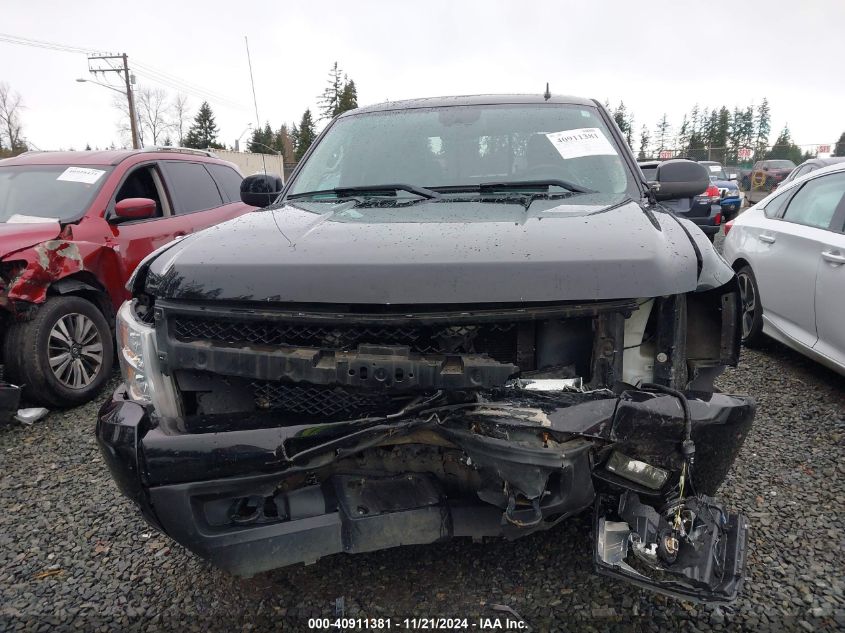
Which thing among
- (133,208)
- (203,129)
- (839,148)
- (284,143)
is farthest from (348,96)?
(133,208)

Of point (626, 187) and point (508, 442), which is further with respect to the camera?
point (626, 187)

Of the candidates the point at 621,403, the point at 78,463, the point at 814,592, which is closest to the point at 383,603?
the point at 621,403

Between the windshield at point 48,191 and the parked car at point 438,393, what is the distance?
125 inches

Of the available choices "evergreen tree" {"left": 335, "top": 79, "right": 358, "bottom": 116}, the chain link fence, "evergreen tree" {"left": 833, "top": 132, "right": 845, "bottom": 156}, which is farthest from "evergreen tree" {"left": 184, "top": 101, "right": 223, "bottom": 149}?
"evergreen tree" {"left": 833, "top": 132, "right": 845, "bottom": 156}

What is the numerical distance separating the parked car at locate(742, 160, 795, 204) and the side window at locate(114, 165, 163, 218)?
823 inches

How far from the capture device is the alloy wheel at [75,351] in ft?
13.6

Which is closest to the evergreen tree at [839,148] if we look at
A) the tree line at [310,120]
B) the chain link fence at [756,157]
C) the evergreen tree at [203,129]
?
the chain link fence at [756,157]

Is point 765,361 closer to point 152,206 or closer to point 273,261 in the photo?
point 273,261

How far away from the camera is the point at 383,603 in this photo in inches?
87.8

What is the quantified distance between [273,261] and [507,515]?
1.06 m

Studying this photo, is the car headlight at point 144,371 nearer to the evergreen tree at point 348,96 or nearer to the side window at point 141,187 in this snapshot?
the side window at point 141,187

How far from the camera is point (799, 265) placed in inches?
164

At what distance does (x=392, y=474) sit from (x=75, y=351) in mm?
3317

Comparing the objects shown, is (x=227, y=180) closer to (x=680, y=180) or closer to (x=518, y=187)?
(x=518, y=187)
